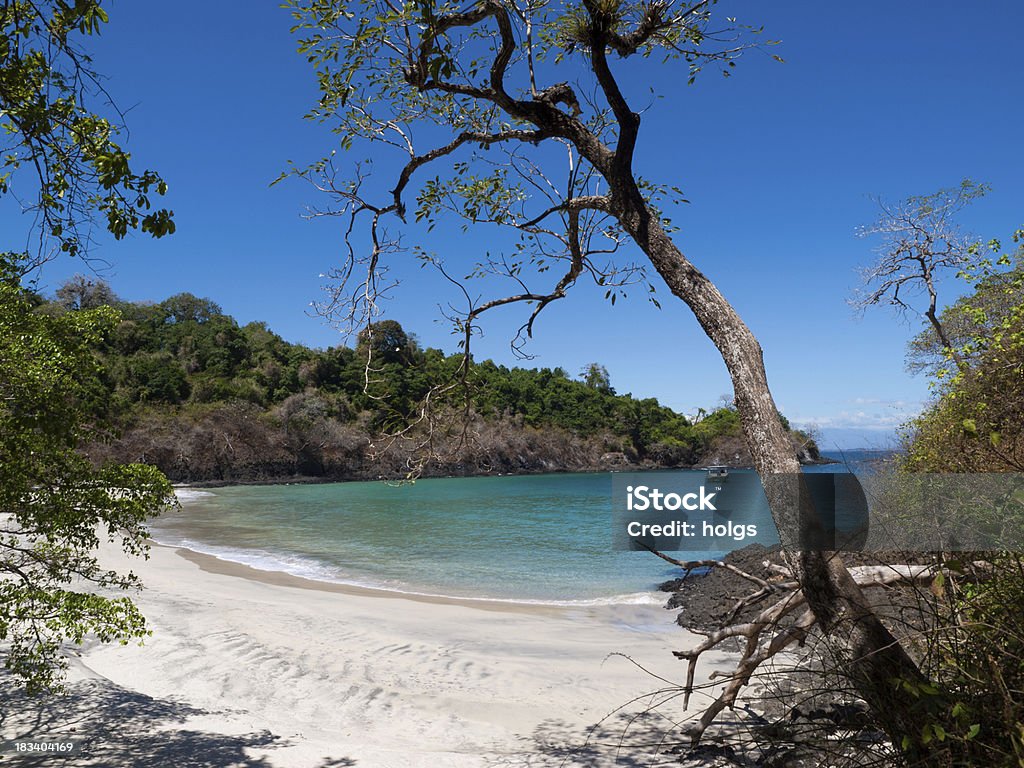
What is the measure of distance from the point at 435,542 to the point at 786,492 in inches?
839

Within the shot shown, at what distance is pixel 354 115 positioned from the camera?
4676mm

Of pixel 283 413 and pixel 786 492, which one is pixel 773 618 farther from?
pixel 283 413

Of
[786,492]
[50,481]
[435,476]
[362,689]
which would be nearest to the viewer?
[786,492]

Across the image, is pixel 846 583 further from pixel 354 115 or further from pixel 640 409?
pixel 640 409

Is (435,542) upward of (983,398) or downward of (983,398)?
downward

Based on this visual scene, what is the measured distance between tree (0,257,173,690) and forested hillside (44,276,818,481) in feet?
107

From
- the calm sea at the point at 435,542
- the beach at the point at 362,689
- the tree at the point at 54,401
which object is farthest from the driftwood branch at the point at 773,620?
the tree at the point at 54,401

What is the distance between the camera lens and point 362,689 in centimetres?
729

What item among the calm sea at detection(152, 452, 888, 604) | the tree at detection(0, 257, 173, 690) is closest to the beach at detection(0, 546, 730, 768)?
the tree at detection(0, 257, 173, 690)

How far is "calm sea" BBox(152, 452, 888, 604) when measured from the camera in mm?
→ 15742

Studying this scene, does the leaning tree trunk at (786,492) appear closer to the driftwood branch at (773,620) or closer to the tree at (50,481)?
the driftwood branch at (773,620)

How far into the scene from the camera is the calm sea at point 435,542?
15.7m

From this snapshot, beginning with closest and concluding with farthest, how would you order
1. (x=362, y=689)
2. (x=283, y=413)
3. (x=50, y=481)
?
(x=50, y=481), (x=362, y=689), (x=283, y=413)

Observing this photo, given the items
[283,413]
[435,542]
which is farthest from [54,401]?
[283,413]
